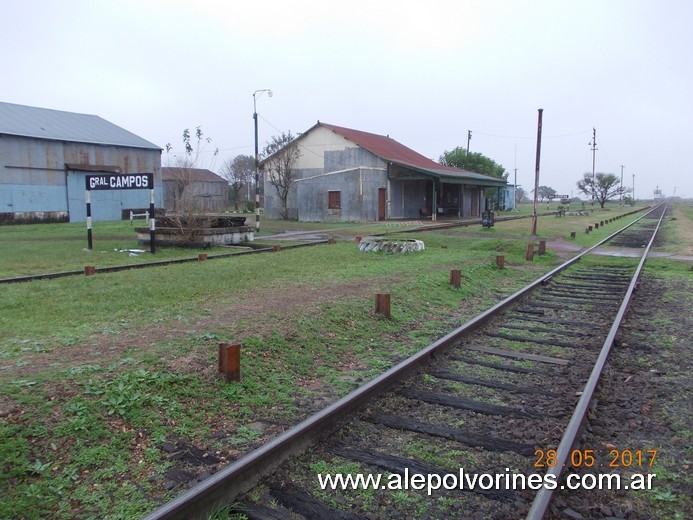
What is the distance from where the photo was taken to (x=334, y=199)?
1405 inches

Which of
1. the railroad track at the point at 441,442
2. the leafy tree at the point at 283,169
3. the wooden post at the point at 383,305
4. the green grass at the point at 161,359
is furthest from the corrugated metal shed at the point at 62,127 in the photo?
the railroad track at the point at 441,442

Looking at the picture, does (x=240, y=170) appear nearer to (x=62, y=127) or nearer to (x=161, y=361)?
(x=62, y=127)

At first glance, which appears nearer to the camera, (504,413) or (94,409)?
(94,409)

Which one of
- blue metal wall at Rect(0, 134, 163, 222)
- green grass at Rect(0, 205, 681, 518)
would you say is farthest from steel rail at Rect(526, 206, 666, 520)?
blue metal wall at Rect(0, 134, 163, 222)

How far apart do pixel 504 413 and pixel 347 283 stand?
567cm

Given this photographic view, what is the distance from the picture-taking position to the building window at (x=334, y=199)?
35.4 meters

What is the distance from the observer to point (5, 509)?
121 inches

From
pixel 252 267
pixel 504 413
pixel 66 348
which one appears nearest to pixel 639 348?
pixel 504 413

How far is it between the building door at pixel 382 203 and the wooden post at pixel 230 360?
99.9 ft

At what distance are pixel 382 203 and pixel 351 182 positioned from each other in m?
2.46

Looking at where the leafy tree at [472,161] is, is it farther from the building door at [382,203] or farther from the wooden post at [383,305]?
the wooden post at [383,305]

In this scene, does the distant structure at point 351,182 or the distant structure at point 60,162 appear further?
the distant structure at point 351,182

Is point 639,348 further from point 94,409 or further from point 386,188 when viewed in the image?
point 386,188

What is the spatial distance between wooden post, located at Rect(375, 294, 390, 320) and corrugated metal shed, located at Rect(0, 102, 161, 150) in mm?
29226
